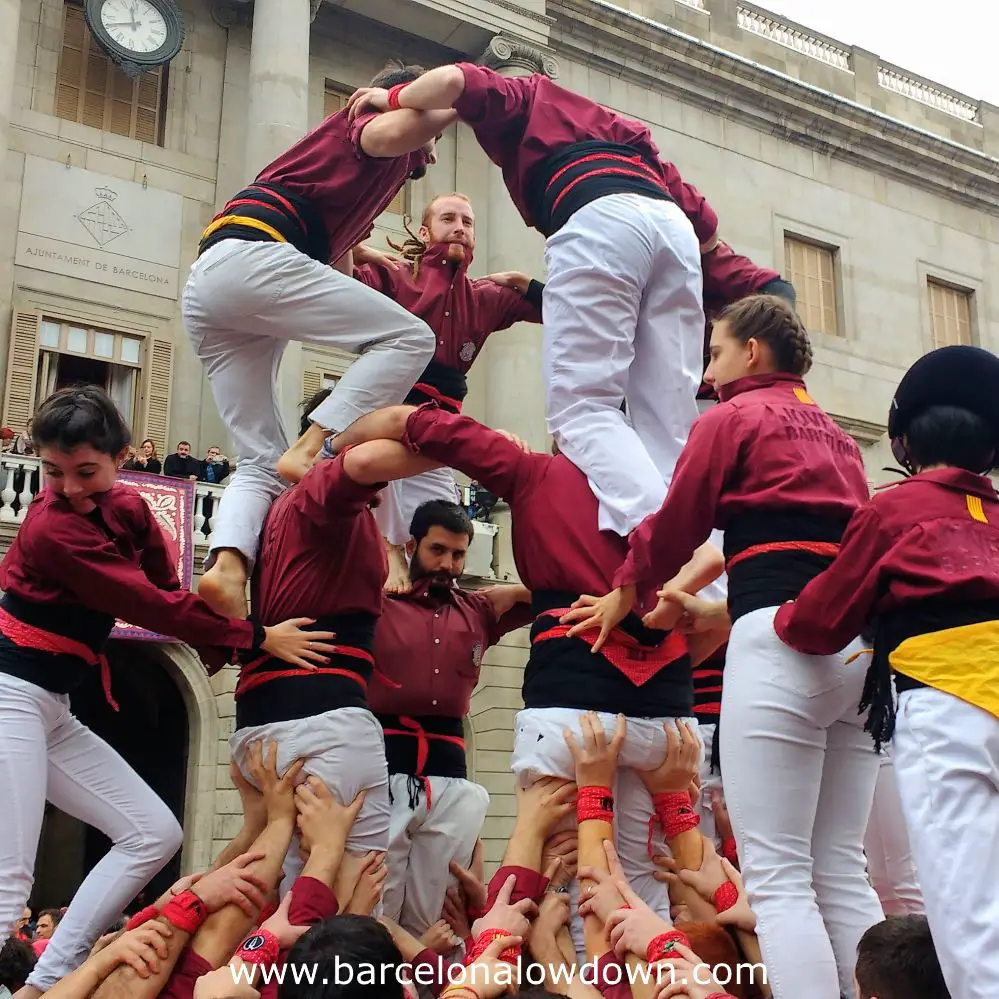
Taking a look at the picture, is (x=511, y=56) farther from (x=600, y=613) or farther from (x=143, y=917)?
(x=143, y=917)

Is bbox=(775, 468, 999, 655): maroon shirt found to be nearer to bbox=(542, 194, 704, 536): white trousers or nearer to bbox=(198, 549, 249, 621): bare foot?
bbox=(542, 194, 704, 536): white trousers

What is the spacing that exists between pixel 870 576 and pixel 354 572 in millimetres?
1808

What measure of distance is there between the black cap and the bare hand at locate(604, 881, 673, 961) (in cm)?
143

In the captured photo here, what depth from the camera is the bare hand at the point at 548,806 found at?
11.1 feet

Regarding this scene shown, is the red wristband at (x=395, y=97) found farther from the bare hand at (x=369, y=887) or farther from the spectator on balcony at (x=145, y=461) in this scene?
the spectator on balcony at (x=145, y=461)

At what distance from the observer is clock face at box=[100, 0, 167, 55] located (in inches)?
621

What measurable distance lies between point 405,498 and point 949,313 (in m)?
19.6

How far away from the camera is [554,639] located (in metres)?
3.50

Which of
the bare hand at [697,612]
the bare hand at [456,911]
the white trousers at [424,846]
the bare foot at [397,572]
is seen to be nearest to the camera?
the bare hand at [697,612]

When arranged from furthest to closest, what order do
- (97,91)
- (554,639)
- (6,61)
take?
(97,91)
(6,61)
(554,639)

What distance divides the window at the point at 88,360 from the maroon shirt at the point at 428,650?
1140cm

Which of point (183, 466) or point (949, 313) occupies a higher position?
point (949, 313)

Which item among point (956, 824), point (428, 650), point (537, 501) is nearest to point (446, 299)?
point (428, 650)

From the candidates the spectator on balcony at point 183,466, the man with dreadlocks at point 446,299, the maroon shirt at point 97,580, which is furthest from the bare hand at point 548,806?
the spectator on balcony at point 183,466
